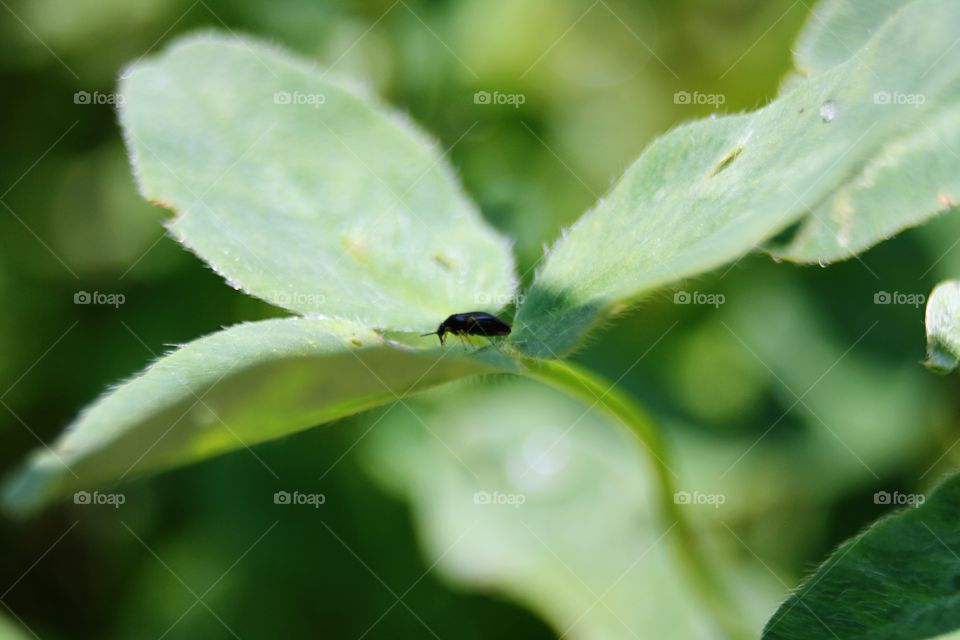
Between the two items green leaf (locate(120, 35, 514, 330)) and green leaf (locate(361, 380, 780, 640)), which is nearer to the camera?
green leaf (locate(120, 35, 514, 330))

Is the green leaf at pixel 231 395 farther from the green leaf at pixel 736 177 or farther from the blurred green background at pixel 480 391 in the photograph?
the blurred green background at pixel 480 391

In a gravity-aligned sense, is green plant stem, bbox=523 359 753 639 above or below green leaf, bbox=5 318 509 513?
above

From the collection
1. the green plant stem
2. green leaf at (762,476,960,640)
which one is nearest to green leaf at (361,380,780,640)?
the green plant stem

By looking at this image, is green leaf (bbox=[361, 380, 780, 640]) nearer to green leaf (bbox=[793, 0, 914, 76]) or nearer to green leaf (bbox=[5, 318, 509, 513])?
green leaf (bbox=[793, 0, 914, 76])

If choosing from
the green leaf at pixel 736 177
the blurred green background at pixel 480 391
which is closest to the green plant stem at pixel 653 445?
the green leaf at pixel 736 177

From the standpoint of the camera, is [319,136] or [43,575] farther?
[43,575]

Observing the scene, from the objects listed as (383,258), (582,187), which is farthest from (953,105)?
(582,187)

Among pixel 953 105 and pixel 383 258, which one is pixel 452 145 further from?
pixel 953 105

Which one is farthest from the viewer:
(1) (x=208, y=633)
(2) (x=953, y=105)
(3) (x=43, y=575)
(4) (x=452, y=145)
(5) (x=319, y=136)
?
(4) (x=452, y=145)
